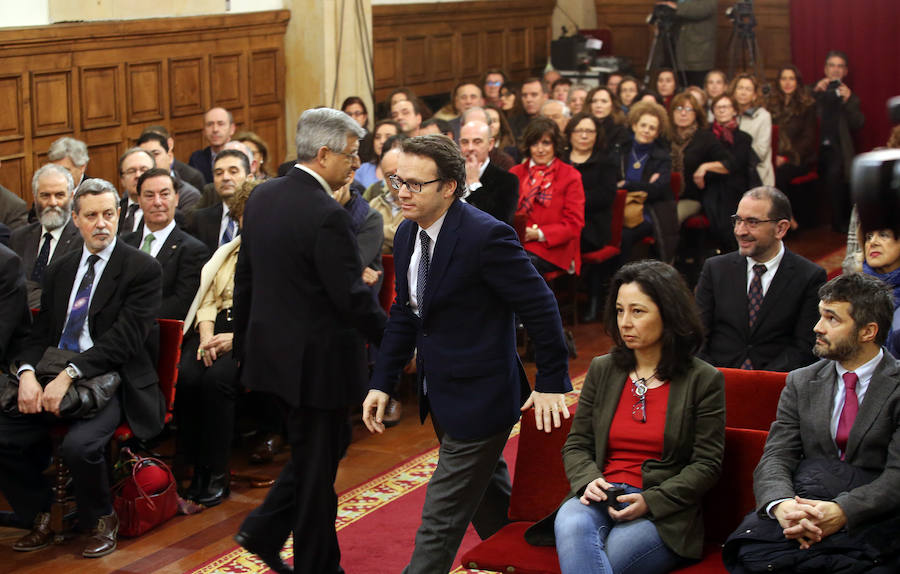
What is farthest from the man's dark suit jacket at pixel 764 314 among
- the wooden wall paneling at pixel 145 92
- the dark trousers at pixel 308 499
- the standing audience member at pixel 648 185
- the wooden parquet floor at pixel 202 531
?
the wooden wall paneling at pixel 145 92

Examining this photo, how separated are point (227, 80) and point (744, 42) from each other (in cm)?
609

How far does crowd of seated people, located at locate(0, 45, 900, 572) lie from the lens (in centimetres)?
479

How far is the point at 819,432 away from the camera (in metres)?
3.47

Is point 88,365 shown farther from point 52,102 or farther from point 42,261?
point 52,102

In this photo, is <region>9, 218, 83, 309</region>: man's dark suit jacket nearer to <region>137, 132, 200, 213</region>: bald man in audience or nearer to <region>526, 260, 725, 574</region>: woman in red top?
<region>137, 132, 200, 213</region>: bald man in audience

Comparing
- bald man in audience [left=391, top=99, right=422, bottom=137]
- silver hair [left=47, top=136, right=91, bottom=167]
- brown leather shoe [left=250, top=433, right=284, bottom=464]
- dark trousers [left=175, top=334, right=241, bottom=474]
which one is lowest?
brown leather shoe [left=250, top=433, right=284, bottom=464]

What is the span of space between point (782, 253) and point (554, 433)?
151cm

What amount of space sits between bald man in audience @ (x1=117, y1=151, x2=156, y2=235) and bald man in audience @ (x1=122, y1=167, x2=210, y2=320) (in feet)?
2.43

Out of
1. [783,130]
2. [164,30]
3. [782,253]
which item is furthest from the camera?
[783,130]

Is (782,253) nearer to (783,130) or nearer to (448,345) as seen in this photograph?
(448,345)

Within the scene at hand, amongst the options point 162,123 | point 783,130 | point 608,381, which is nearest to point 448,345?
point 608,381

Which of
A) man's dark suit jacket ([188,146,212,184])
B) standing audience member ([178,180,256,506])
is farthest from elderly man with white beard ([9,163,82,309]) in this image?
man's dark suit jacket ([188,146,212,184])

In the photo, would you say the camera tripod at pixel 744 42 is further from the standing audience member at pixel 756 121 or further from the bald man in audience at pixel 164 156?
the bald man in audience at pixel 164 156

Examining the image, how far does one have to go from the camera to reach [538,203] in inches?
294
